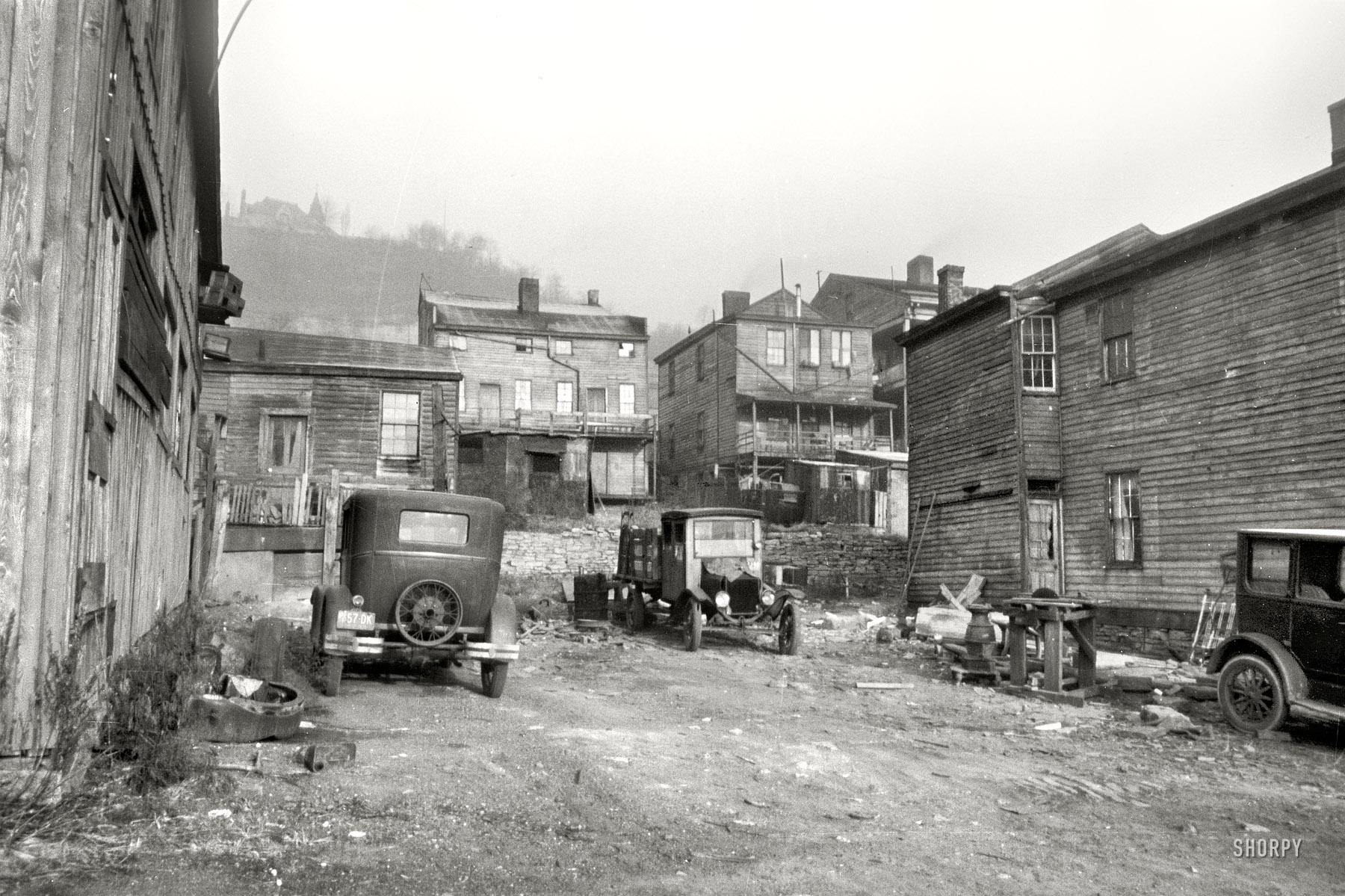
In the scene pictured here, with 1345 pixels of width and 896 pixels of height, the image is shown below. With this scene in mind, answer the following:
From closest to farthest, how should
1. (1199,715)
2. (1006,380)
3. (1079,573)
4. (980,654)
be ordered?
(1199,715)
(980,654)
(1079,573)
(1006,380)

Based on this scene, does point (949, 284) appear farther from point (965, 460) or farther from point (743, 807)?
point (743, 807)

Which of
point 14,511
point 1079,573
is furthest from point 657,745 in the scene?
point 1079,573

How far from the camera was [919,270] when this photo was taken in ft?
181

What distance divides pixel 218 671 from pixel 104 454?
4209 mm

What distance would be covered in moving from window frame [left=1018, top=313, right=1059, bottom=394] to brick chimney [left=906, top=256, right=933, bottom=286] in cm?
3497

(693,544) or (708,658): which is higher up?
(693,544)

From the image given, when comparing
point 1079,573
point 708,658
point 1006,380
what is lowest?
point 708,658

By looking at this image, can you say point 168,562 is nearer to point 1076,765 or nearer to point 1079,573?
point 1076,765

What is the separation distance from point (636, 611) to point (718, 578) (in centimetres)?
369

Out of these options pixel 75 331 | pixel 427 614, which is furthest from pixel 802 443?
pixel 75 331

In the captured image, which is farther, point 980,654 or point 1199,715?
point 980,654

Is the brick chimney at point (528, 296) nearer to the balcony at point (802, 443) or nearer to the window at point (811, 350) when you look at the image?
the balcony at point (802, 443)

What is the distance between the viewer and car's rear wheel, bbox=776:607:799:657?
15.9 meters

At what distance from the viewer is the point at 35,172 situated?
445 centimetres
